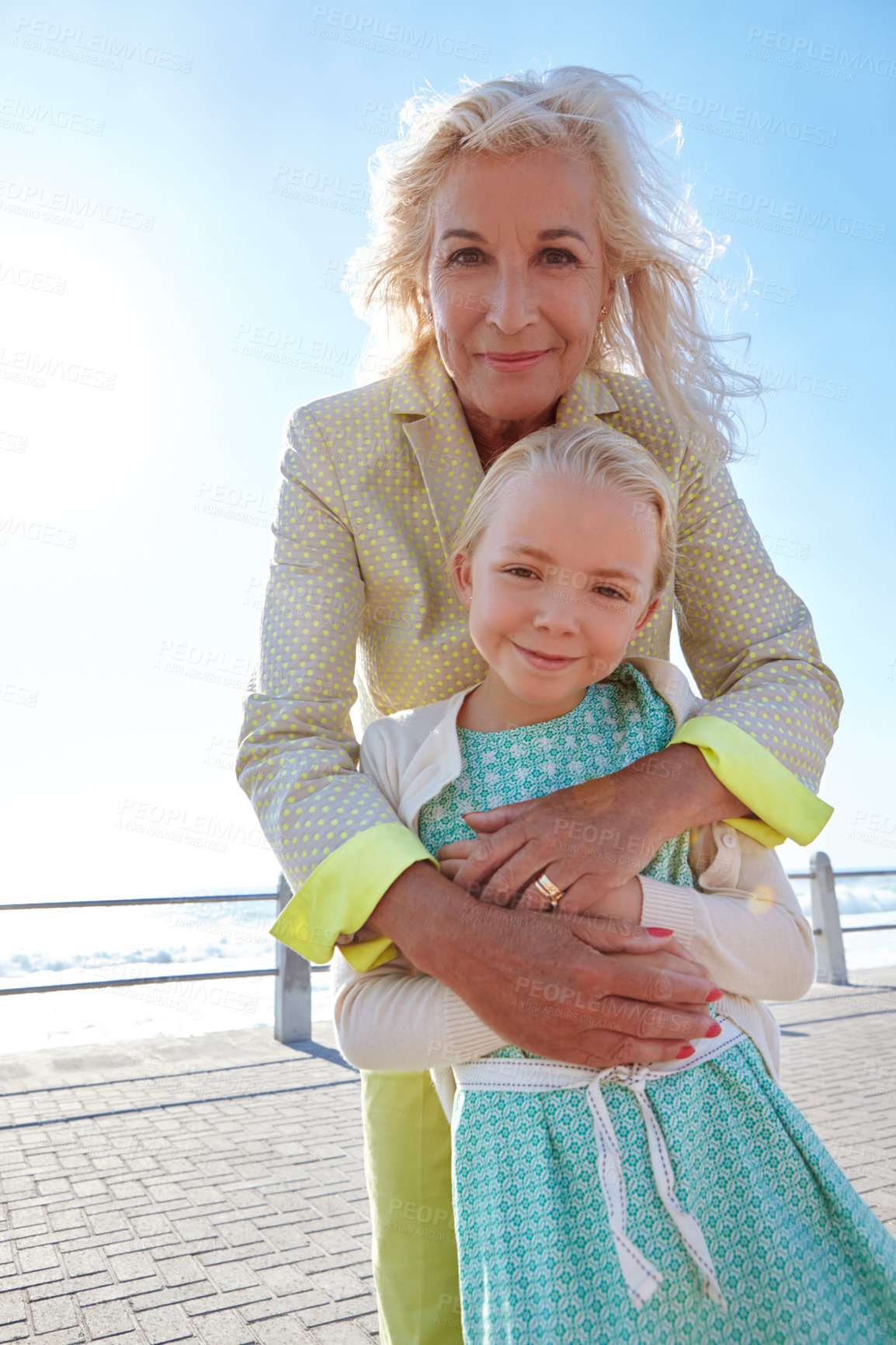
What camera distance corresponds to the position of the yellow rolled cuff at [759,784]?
161 centimetres

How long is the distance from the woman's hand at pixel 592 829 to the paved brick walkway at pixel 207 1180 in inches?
103

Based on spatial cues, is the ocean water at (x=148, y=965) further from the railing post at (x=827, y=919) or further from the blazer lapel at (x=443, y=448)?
the blazer lapel at (x=443, y=448)

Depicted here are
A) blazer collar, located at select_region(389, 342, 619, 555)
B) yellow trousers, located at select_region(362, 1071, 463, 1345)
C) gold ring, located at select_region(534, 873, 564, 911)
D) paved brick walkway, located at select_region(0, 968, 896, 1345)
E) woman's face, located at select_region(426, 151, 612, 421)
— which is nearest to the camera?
gold ring, located at select_region(534, 873, 564, 911)

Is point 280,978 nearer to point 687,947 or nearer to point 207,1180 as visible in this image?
point 207,1180

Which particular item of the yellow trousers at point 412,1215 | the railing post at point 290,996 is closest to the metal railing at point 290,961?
the railing post at point 290,996

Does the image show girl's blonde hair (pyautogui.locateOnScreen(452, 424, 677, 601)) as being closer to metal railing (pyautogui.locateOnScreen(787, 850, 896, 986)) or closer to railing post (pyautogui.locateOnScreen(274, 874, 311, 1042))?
railing post (pyautogui.locateOnScreen(274, 874, 311, 1042))

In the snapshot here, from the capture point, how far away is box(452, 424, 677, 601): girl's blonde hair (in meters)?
1.71

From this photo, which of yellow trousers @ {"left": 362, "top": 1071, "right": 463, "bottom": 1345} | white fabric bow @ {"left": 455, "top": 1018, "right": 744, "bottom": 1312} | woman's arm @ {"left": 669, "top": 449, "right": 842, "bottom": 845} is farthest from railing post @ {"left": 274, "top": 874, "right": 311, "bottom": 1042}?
white fabric bow @ {"left": 455, "top": 1018, "right": 744, "bottom": 1312}

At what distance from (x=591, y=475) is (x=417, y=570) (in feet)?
1.58

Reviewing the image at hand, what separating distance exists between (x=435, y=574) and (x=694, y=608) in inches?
23.0

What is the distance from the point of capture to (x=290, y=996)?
825cm

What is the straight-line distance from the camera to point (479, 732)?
5.96 feet

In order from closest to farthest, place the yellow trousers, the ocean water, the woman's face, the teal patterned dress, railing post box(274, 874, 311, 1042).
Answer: the teal patterned dress → the yellow trousers → the woman's face → railing post box(274, 874, 311, 1042) → the ocean water

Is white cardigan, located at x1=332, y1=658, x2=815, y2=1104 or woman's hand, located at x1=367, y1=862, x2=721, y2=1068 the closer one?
woman's hand, located at x1=367, y1=862, x2=721, y2=1068
